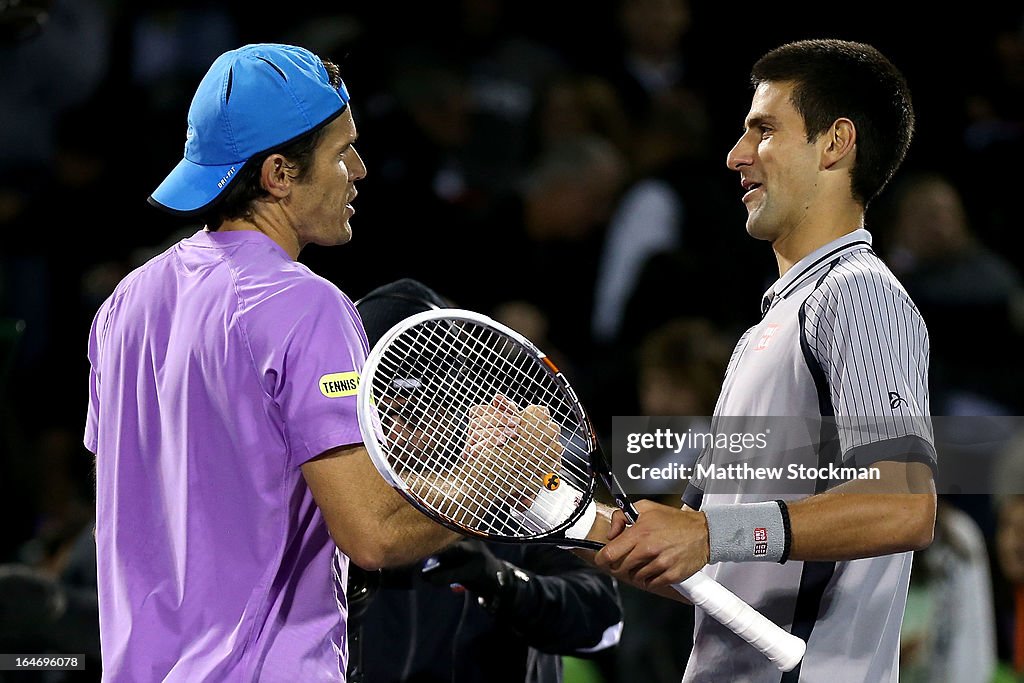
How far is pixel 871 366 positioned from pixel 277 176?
112 centimetres

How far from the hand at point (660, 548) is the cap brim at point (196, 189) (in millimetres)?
947

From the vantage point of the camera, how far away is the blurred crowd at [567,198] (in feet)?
18.6

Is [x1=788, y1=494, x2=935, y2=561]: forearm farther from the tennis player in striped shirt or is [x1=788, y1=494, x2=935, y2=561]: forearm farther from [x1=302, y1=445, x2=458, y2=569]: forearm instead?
[x1=302, y1=445, x2=458, y2=569]: forearm

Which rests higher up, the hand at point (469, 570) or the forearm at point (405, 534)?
the forearm at point (405, 534)

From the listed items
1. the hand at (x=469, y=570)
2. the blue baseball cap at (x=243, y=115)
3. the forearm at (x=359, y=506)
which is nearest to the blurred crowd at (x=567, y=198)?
the hand at (x=469, y=570)

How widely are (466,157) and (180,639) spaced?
5318 mm

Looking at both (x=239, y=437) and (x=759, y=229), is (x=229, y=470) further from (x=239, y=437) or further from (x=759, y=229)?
(x=759, y=229)

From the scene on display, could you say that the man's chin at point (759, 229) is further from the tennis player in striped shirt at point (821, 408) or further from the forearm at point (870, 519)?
the forearm at point (870, 519)

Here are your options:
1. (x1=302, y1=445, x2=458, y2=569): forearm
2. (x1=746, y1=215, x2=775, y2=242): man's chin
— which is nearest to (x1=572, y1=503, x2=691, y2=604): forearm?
(x1=302, y1=445, x2=458, y2=569): forearm

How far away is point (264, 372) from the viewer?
224 centimetres

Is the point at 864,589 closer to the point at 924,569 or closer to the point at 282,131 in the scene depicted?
the point at 282,131

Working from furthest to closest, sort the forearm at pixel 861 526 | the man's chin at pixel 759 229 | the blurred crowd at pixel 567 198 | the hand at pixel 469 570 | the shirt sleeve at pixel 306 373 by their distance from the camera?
1. the blurred crowd at pixel 567 198
2. the man's chin at pixel 759 229
3. the hand at pixel 469 570
4. the forearm at pixel 861 526
5. the shirt sleeve at pixel 306 373

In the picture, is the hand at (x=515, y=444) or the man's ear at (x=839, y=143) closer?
the hand at (x=515, y=444)

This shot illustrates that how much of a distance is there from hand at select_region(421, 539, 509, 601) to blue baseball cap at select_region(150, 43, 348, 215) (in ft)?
2.76
